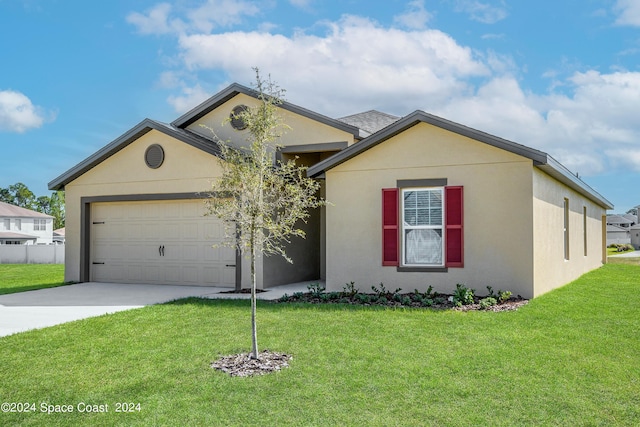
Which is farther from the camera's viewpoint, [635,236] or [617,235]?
[617,235]

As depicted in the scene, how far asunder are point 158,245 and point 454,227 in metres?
7.92

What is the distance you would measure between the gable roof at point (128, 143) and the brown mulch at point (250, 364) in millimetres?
7396

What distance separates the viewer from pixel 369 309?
29.8 ft

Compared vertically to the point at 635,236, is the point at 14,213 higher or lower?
higher

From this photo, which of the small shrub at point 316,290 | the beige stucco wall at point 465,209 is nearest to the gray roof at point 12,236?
the small shrub at point 316,290

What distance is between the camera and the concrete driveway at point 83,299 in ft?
28.8

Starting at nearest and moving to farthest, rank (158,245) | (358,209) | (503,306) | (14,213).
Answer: (503,306) < (358,209) < (158,245) < (14,213)

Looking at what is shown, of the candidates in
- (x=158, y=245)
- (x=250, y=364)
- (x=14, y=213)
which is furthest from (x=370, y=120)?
(x=14, y=213)

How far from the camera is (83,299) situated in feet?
36.7

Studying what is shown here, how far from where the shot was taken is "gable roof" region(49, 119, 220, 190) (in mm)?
13000

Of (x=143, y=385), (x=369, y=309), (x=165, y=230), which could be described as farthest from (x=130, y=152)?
(x=143, y=385)

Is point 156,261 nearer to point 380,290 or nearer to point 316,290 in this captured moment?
point 316,290

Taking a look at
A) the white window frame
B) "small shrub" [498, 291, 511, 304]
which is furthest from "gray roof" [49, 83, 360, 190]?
"small shrub" [498, 291, 511, 304]

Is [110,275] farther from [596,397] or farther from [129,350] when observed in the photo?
[596,397]
